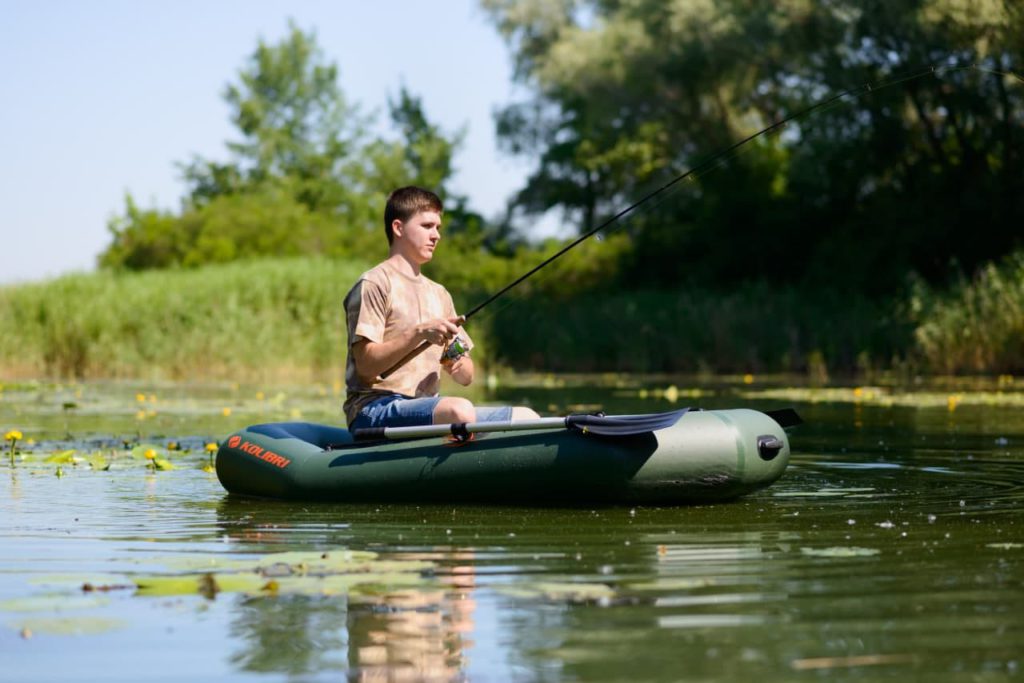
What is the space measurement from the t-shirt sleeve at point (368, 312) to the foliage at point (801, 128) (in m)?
12.6

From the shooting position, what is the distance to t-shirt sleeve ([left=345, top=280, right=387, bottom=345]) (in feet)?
20.5

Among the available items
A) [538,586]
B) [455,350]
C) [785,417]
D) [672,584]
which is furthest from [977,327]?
[538,586]

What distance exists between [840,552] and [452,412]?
1.91 m

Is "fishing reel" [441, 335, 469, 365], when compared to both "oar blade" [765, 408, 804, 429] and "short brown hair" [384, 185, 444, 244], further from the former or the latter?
"oar blade" [765, 408, 804, 429]

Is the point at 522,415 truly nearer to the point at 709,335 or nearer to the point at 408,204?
the point at 408,204

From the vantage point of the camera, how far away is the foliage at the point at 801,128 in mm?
24375

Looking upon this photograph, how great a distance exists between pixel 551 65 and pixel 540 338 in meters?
11.0

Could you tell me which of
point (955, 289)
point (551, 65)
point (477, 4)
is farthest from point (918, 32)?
point (477, 4)

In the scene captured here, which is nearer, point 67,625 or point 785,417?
point 67,625

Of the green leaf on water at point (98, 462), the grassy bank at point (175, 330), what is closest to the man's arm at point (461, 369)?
the green leaf on water at point (98, 462)

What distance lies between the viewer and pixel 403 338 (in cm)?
618

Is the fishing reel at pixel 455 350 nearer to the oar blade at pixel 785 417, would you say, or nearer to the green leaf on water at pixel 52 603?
the oar blade at pixel 785 417

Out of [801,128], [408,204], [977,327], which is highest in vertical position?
[801,128]

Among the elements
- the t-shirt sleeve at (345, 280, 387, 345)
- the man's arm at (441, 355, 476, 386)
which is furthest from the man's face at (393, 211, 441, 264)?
the man's arm at (441, 355, 476, 386)
